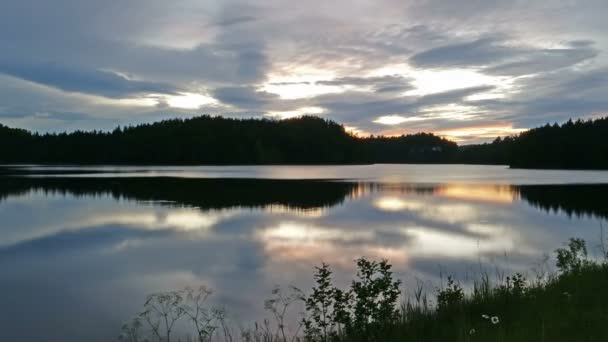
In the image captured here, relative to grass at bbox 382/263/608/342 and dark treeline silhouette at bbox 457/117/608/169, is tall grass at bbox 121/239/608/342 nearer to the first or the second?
grass at bbox 382/263/608/342

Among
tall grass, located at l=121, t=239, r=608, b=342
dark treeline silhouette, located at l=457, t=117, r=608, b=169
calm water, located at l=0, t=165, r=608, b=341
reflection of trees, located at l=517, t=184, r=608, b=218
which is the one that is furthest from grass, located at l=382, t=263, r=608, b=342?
dark treeline silhouette, located at l=457, t=117, r=608, b=169

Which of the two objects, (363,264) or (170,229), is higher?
(363,264)

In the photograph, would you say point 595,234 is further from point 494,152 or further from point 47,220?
point 494,152

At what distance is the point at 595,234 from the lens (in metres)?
17.9

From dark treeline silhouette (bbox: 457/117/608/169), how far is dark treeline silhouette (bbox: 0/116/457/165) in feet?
203

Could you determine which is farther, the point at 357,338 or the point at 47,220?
the point at 47,220

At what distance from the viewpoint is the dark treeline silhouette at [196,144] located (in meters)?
145

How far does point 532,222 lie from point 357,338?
18254 mm

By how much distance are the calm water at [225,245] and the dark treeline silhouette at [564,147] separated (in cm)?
7631

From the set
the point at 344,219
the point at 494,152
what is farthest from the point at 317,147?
the point at 344,219

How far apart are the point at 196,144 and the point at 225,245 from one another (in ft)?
434

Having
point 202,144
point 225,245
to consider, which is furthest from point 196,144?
point 225,245

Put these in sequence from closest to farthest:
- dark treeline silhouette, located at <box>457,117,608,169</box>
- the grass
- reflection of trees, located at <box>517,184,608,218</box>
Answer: the grass, reflection of trees, located at <box>517,184,608,218</box>, dark treeline silhouette, located at <box>457,117,608,169</box>

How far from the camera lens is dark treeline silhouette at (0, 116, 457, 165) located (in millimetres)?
145375
